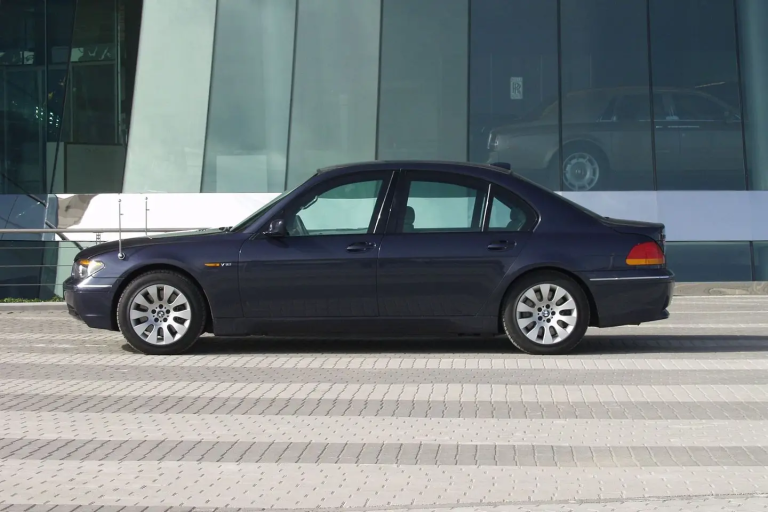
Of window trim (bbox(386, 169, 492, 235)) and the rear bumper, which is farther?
window trim (bbox(386, 169, 492, 235))

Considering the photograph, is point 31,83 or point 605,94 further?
point 31,83

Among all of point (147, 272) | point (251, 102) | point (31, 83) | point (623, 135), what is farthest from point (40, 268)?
point (623, 135)

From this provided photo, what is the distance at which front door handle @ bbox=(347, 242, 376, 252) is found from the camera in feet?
31.4

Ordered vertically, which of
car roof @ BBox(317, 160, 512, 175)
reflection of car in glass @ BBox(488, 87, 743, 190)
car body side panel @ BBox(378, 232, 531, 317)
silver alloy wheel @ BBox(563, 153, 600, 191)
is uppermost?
reflection of car in glass @ BBox(488, 87, 743, 190)

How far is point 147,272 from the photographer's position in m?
9.77

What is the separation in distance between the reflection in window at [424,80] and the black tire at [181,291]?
11663mm

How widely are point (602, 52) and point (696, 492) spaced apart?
16685 millimetres

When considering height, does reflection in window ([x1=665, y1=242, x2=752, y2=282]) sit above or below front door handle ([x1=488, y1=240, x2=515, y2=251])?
above

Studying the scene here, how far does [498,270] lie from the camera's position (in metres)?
9.51

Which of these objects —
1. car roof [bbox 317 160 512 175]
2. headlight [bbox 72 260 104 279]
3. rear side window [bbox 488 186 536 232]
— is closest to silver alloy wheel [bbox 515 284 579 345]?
rear side window [bbox 488 186 536 232]

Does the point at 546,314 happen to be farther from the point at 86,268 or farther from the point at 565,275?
the point at 86,268

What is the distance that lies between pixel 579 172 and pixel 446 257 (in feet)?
38.6

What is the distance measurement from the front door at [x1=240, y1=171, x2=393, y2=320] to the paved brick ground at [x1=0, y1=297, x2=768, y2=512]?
44cm

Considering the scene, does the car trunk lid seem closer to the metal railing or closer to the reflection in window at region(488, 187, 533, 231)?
the reflection in window at region(488, 187, 533, 231)
